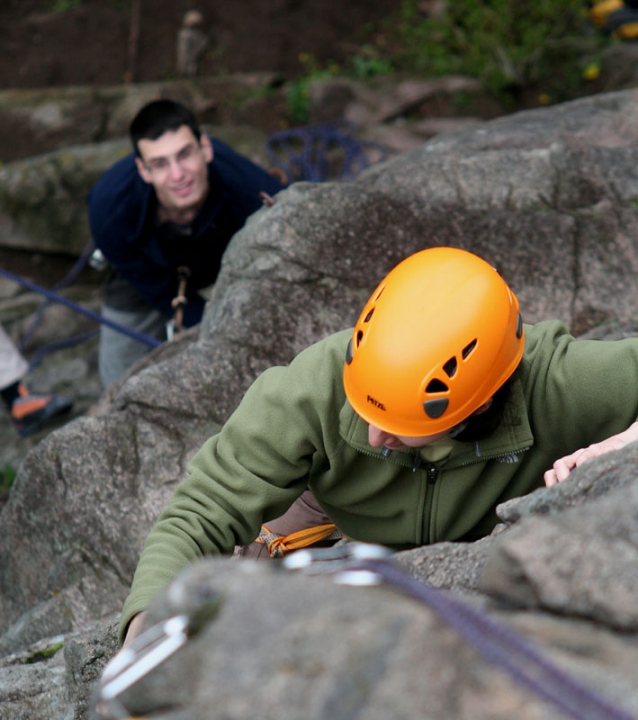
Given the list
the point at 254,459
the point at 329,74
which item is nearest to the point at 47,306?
the point at 329,74

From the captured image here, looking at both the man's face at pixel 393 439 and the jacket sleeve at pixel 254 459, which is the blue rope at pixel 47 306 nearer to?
the jacket sleeve at pixel 254 459

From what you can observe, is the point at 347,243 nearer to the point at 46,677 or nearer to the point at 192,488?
the point at 192,488

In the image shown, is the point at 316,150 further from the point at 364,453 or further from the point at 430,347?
the point at 430,347

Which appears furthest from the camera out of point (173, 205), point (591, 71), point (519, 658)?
point (591, 71)

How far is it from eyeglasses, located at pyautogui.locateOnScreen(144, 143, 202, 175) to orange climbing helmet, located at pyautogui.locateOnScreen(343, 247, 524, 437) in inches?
107

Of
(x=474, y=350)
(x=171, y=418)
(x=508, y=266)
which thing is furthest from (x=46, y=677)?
(x=508, y=266)

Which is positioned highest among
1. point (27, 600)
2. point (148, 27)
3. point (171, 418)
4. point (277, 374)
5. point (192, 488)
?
point (148, 27)

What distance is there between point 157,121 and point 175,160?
0.28 m

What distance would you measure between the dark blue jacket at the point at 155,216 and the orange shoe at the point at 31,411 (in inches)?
63.6

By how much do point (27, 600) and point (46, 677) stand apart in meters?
0.91

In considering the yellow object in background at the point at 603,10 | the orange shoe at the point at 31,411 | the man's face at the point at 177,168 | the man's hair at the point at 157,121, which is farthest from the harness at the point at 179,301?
the yellow object in background at the point at 603,10

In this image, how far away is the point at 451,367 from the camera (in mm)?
2305

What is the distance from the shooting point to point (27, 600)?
12.3 feet

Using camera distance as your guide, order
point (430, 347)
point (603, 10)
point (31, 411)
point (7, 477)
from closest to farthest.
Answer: point (430, 347)
point (7, 477)
point (31, 411)
point (603, 10)
